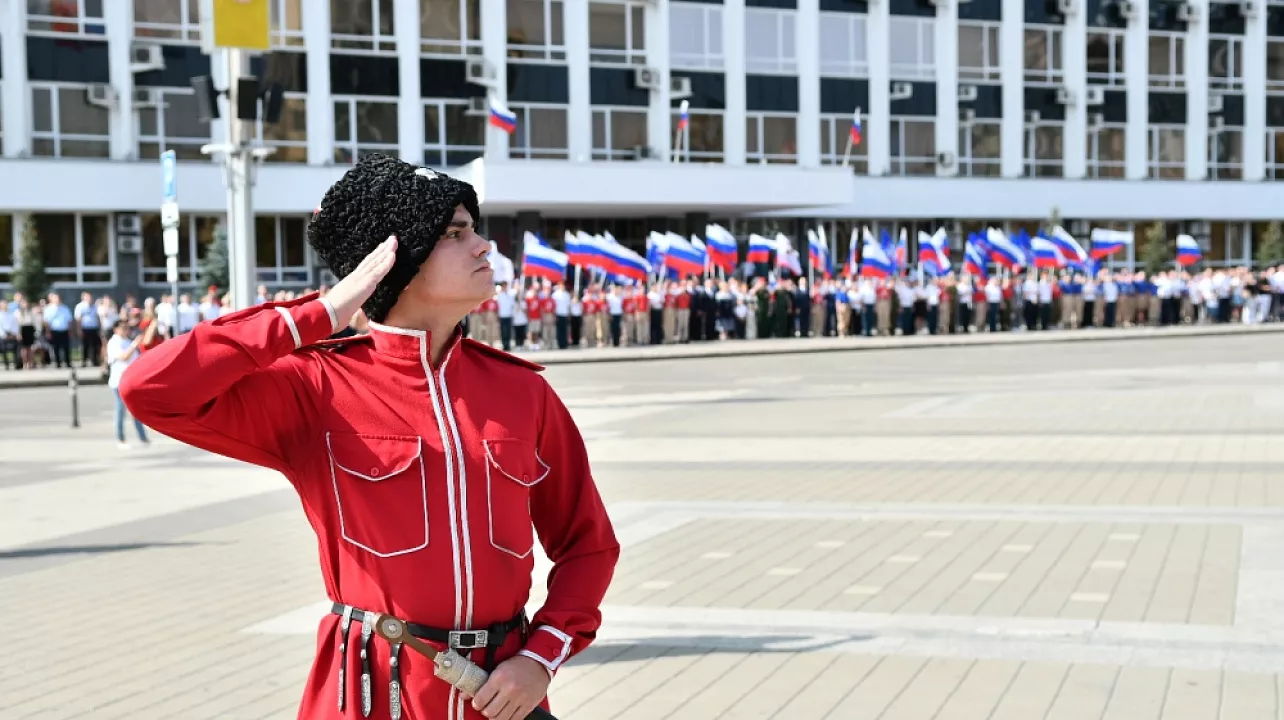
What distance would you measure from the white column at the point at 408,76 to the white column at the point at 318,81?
2.32 m

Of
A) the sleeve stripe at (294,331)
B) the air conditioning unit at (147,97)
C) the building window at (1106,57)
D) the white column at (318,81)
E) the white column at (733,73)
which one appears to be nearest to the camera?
the sleeve stripe at (294,331)

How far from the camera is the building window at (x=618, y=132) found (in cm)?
5253

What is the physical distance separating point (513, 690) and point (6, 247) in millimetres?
44180

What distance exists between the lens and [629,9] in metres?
53.2

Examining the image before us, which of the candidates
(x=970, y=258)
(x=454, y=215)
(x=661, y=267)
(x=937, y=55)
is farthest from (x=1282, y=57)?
(x=454, y=215)

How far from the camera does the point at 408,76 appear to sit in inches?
1940

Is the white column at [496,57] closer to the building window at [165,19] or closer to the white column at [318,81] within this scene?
the white column at [318,81]

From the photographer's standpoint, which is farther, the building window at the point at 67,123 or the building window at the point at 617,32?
the building window at the point at 617,32

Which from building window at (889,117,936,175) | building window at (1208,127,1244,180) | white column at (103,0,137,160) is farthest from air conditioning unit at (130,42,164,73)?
building window at (1208,127,1244,180)

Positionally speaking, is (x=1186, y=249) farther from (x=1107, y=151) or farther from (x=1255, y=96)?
(x=1255, y=96)

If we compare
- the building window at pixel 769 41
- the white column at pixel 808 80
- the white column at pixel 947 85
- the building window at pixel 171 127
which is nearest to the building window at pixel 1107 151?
the white column at pixel 947 85

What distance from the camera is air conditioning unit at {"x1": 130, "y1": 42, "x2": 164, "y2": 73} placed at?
147ft

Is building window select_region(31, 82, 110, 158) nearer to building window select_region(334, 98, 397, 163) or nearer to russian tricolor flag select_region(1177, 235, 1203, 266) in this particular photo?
building window select_region(334, 98, 397, 163)

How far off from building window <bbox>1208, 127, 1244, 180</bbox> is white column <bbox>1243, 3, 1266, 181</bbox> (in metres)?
0.26
